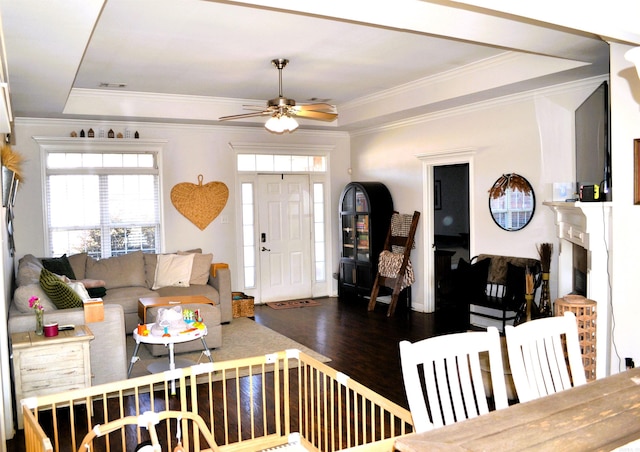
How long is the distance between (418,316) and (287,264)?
7.40ft

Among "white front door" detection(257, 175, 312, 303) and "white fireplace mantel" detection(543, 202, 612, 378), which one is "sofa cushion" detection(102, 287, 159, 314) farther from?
"white fireplace mantel" detection(543, 202, 612, 378)

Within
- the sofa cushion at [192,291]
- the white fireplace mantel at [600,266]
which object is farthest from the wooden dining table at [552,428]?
the sofa cushion at [192,291]

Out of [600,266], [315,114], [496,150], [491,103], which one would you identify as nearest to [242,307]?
[315,114]

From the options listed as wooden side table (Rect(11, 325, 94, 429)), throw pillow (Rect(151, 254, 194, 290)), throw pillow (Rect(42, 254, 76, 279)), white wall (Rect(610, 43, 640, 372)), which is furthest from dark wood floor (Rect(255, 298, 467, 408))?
throw pillow (Rect(42, 254, 76, 279))

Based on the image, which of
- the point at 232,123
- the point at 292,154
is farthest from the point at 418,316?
the point at 232,123

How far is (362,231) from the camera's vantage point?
25.8 ft

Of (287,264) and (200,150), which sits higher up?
(200,150)

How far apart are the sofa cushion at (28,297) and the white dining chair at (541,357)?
3.53 metres

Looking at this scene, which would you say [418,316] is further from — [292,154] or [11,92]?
[11,92]

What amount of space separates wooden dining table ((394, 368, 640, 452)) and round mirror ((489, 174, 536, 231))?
3.83m

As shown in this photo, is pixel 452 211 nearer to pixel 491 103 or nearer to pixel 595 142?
pixel 491 103

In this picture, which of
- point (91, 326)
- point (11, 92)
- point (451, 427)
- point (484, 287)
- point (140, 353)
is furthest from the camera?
point (484, 287)

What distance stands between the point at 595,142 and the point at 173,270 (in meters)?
4.89

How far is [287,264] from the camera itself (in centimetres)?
832
